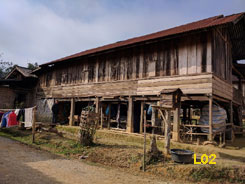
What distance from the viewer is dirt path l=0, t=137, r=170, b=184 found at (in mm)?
5156

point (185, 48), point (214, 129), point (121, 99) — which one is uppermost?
point (185, 48)

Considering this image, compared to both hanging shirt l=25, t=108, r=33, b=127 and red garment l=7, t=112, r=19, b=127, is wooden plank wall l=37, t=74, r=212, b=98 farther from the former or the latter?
red garment l=7, t=112, r=19, b=127

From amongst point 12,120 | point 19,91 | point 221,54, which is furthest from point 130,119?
point 19,91

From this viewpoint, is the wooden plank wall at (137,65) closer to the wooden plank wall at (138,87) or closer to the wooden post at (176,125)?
the wooden plank wall at (138,87)

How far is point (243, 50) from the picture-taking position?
1443 centimetres

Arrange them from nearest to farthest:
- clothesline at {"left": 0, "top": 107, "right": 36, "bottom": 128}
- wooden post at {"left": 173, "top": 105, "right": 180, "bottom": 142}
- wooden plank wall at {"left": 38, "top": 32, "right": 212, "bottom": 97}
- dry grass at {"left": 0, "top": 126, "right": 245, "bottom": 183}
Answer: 1. dry grass at {"left": 0, "top": 126, "right": 245, "bottom": 183}
2. wooden post at {"left": 173, "top": 105, "right": 180, "bottom": 142}
3. wooden plank wall at {"left": 38, "top": 32, "right": 212, "bottom": 97}
4. clothesline at {"left": 0, "top": 107, "right": 36, "bottom": 128}

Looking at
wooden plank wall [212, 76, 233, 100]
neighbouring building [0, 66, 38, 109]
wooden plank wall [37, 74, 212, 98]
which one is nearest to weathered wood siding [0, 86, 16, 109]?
neighbouring building [0, 66, 38, 109]

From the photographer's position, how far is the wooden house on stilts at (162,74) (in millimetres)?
9562

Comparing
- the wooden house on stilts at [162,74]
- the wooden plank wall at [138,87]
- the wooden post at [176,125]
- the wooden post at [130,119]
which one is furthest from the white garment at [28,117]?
the wooden post at [176,125]

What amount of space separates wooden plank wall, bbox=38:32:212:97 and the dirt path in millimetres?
5873

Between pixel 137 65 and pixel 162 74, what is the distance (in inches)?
77.0

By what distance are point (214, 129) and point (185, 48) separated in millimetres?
4383

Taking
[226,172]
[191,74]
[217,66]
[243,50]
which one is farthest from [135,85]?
[243,50]

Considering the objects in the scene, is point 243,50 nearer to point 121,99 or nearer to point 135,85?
point 135,85
